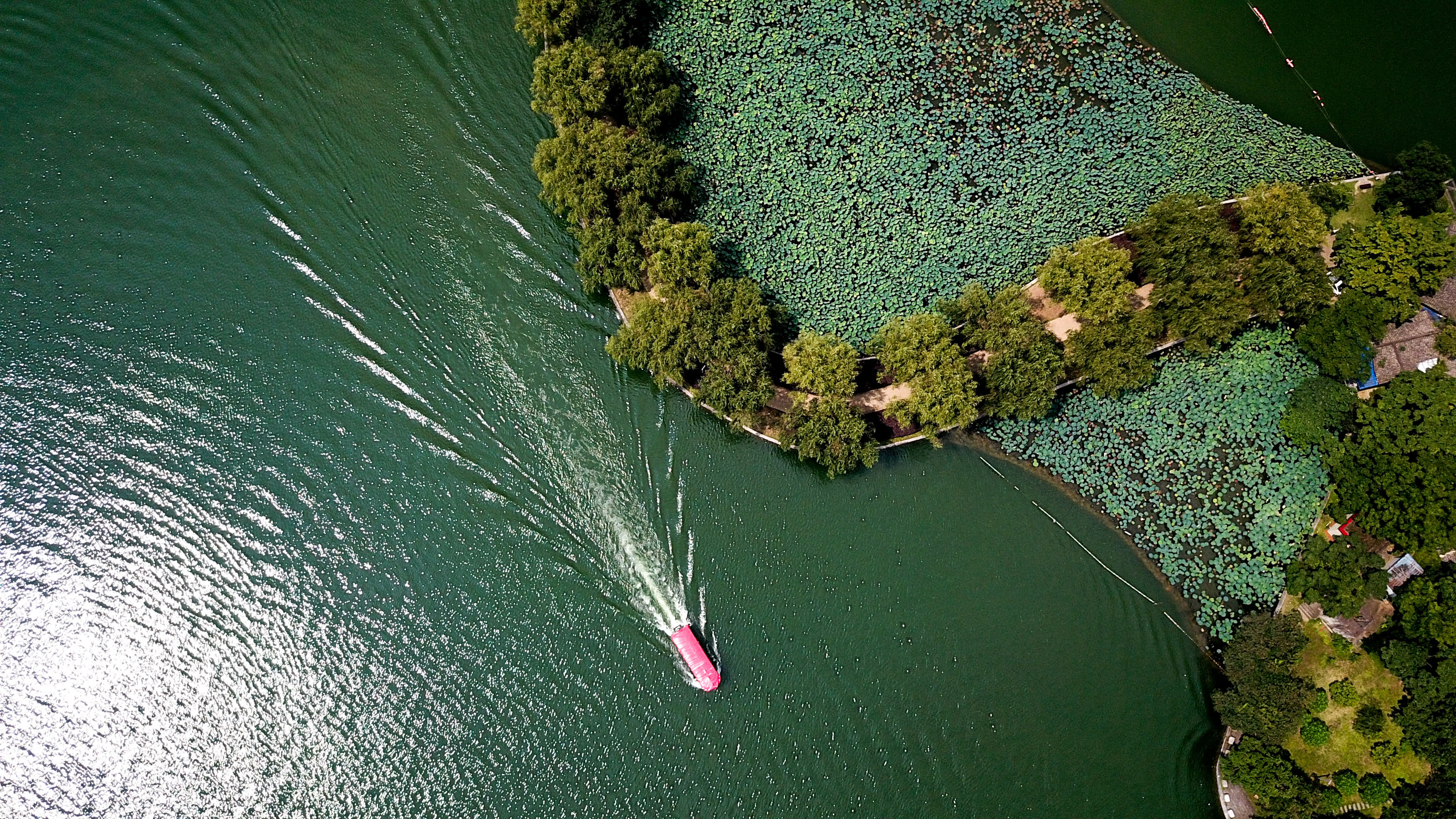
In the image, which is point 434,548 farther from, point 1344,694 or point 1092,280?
point 1344,694

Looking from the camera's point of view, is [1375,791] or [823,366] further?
[823,366]

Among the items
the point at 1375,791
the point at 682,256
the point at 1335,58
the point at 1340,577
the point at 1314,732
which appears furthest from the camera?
the point at 1335,58

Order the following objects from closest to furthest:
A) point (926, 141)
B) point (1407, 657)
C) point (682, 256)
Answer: point (1407, 657) < point (682, 256) < point (926, 141)

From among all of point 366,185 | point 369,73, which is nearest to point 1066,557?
point 366,185

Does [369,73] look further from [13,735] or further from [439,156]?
[13,735]

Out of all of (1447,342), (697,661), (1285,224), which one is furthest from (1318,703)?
(697,661)

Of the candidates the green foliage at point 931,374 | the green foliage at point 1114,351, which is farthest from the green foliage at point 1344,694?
the green foliage at point 931,374
